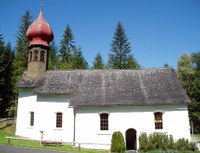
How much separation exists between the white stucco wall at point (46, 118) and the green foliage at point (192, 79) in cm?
2688

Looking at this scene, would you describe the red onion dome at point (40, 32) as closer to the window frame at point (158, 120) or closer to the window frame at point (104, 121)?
the window frame at point (104, 121)

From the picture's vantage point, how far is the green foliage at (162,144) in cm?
1879

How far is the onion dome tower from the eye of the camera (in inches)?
1070

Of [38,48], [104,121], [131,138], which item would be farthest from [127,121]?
[38,48]

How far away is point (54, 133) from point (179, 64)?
3192 cm

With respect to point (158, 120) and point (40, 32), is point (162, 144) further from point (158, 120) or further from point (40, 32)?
point (40, 32)

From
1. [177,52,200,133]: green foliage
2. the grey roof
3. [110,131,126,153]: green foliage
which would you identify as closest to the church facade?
the grey roof

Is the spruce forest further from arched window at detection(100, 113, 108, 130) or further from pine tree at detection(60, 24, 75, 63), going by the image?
arched window at detection(100, 113, 108, 130)

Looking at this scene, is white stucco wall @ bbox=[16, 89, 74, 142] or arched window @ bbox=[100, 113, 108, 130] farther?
white stucco wall @ bbox=[16, 89, 74, 142]

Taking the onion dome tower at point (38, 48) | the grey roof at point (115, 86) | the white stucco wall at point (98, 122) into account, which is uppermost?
the onion dome tower at point (38, 48)

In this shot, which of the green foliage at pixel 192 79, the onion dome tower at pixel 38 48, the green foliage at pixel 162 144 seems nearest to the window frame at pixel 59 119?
the onion dome tower at pixel 38 48

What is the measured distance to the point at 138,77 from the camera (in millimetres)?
24859

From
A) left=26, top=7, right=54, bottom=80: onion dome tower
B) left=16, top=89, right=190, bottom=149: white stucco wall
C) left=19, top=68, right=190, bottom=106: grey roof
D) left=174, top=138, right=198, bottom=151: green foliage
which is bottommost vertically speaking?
left=174, top=138, right=198, bottom=151: green foliage

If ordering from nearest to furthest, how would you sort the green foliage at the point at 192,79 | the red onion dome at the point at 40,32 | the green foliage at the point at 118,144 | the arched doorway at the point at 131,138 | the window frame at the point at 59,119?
the green foliage at the point at 118,144 → the arched doorway at the point at 131,138 → the window frame at the point at 59,119 → the red onion dome at the point at 40,32 → the green foliage at the point at 192,79
